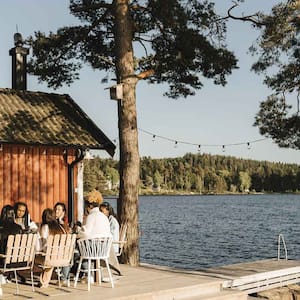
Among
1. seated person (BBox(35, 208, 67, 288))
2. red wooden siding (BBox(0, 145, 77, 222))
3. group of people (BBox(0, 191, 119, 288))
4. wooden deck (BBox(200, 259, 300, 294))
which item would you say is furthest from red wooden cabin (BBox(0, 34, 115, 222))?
wooden deck (BBox(200, 259, 300, 294))

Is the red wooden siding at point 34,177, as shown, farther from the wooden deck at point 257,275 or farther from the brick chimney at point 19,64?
the wooden deck at point 257,275

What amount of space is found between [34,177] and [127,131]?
7.46ft

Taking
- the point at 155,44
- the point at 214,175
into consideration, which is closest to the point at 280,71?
the point at 155,44

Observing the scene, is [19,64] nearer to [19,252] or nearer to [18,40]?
[18,40]

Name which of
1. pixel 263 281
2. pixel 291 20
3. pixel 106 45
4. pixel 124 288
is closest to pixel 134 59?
pixel 106 45

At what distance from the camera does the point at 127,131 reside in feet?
44.9

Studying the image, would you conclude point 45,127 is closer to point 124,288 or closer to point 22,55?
point 22,55

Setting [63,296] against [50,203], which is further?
[50,203]

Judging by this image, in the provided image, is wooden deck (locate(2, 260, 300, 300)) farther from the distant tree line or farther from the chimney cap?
the distant tree line

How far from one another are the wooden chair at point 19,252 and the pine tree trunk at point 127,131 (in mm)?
4665

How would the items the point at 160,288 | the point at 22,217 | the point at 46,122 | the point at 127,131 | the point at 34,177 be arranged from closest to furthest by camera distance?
the point at 160,288 < the point at 22,217 < the point at 34,177 < the point at 127,131 < the point at 46,122

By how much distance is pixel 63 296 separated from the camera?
29.0ft

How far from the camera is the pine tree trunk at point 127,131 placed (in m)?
13.6

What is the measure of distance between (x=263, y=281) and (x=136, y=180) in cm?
353
